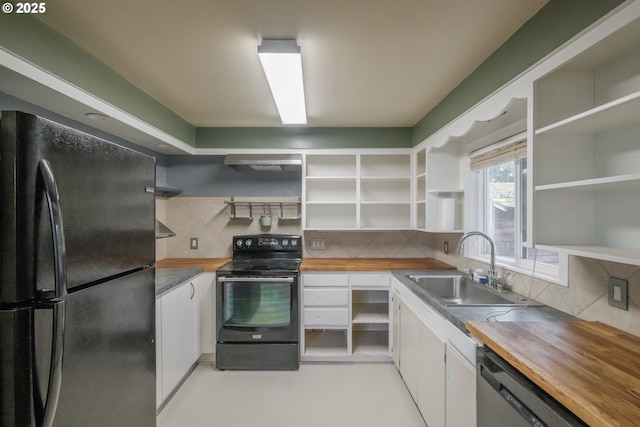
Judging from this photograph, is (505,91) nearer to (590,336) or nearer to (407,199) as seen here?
(590,336)

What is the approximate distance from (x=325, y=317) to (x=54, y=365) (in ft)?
6.86

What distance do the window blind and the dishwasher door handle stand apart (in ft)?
4.59

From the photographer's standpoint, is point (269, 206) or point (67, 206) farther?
point (269, 206)

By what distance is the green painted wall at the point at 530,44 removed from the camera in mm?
1058

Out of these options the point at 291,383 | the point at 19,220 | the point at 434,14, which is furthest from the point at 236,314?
the point at 434,14

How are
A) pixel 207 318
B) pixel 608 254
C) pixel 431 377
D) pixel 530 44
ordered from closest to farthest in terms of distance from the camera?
pixel 608 254, pixel 530 44, pixel 431 377, pixel 207 318

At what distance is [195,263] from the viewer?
2.80 metres

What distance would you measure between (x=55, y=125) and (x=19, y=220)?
30 centimetres

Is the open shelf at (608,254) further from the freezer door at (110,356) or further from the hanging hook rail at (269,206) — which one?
the hanging hook rail at (269,206)

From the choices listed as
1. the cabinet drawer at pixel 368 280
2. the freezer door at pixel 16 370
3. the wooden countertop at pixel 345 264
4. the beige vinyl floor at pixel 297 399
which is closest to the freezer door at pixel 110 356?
the freezer door at pixel 16 370

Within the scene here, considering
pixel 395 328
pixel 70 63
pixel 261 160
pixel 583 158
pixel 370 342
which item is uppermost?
pixel 70 63

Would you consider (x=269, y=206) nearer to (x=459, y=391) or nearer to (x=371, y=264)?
(x=371, y=264)

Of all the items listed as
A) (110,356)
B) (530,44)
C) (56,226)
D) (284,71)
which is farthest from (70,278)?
(530,44)

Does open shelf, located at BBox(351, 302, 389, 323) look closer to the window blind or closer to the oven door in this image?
the oven door
